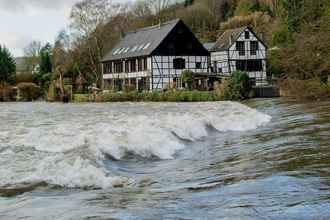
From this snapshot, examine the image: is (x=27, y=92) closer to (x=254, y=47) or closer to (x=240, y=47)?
(x=240, y=47)

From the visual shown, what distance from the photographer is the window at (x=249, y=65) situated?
61.1 m

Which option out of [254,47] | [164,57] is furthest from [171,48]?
[254,47]

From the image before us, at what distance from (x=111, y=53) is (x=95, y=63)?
7.50 m

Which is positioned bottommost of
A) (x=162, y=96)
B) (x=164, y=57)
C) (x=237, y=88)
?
(x=162, y=96)

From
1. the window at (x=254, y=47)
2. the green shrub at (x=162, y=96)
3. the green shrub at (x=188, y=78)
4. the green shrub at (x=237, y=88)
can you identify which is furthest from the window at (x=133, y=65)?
the green shrub at (x=237, y=88)

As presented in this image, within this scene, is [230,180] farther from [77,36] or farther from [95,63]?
[95,63]

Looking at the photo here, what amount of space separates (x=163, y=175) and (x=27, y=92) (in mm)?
56517

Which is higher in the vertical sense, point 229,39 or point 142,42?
point 229,39

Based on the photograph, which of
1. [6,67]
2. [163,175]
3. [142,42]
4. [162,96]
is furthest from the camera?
[6,67]

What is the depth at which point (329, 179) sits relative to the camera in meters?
8.43

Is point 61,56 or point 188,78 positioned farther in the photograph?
point 61,56

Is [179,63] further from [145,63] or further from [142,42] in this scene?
[142,42]

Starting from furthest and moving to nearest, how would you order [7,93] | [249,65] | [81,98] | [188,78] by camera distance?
[7,93] < [249,65] < [81,98] < [188,78]

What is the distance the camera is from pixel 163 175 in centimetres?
1045
